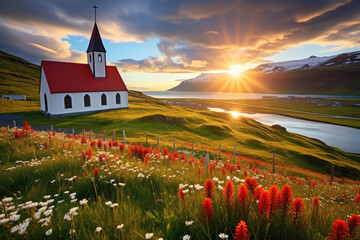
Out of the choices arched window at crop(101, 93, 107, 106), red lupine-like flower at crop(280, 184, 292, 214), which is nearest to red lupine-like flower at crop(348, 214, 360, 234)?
red lupine-like flower at crop(280, 184, 292, 214)

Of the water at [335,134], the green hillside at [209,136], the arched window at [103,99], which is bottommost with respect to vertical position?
the water at [335,134]

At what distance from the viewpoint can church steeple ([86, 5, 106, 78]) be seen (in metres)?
52.9

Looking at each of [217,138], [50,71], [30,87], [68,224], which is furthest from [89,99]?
[30,87]

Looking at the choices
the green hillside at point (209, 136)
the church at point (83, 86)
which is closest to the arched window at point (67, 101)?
the church at point (83, 86)

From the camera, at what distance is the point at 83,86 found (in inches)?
1927

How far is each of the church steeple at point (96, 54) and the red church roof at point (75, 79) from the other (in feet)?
5.88

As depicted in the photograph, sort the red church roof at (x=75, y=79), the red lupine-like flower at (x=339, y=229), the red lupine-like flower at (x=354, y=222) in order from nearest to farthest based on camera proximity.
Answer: the red lupine-like flower at (x=339, y=229) < the red lupine-like flower at (x=354, y=222) < the red church roof at (x=75, y=79)

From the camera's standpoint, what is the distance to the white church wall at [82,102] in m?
44.4

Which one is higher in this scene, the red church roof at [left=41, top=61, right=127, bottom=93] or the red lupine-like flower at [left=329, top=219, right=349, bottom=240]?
the red church roof at [left=41, top=61, right=127, bottom=93]

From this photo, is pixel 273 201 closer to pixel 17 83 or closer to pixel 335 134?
pixel 335 134

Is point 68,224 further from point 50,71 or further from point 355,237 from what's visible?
point 50,71

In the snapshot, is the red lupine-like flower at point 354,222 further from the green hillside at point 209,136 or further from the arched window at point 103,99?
the arched window at point 103,99

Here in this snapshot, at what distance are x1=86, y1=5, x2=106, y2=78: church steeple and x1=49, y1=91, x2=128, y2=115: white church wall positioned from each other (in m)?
7.20

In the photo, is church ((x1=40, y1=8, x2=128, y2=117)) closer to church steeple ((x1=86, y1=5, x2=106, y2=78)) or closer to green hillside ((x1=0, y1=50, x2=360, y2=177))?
church steeple ((x1=86, y1=5, x2=106, y2=78))
